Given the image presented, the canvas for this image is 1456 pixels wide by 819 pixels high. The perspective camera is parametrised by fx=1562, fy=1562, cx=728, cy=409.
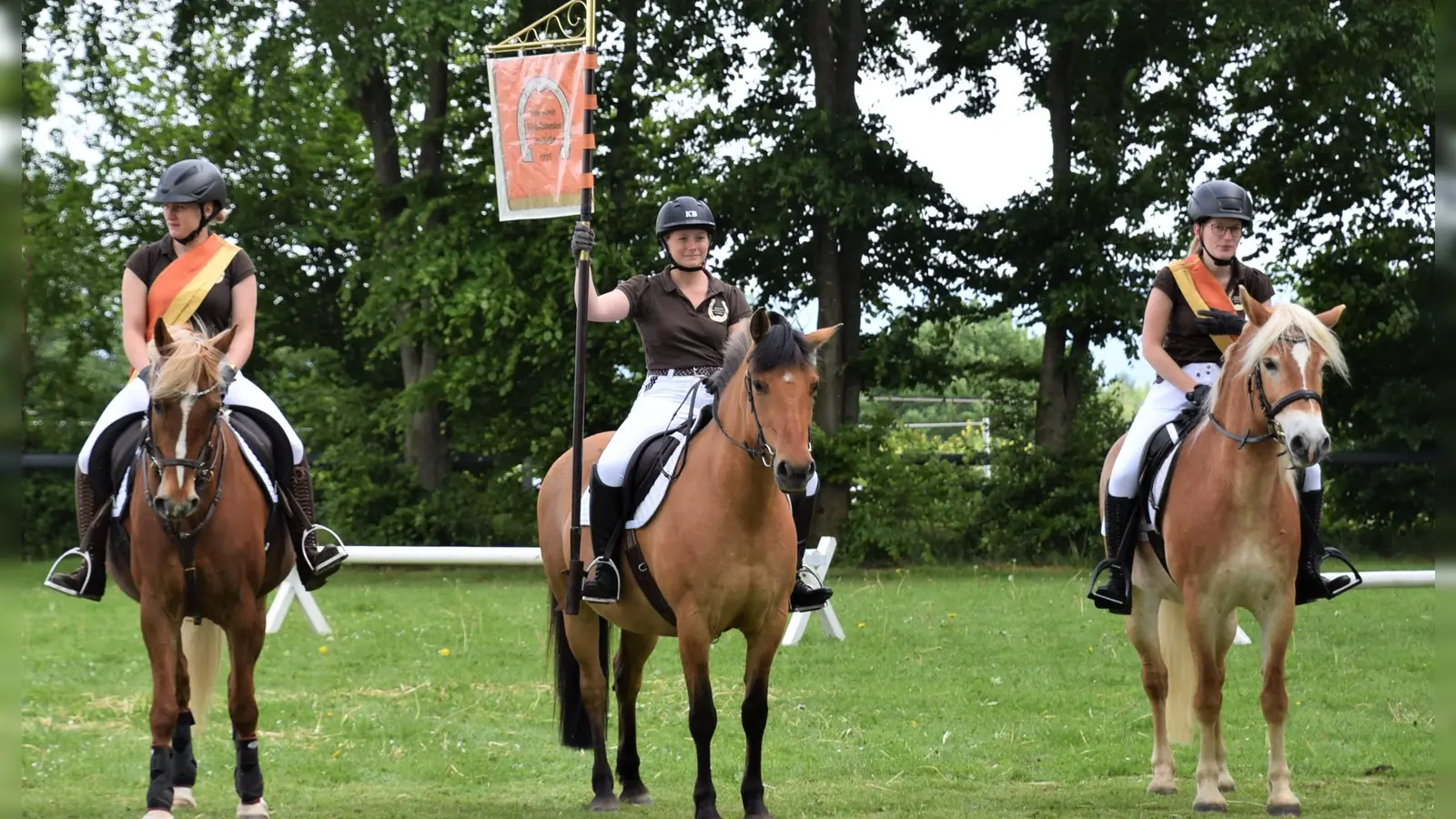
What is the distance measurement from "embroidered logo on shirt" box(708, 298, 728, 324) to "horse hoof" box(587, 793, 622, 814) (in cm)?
243

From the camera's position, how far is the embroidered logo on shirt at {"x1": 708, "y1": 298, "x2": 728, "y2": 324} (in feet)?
25.5

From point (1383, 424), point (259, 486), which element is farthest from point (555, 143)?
point (1383, 424)

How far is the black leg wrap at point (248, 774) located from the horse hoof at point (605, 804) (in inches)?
62.7

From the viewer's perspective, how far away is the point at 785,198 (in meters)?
21.4

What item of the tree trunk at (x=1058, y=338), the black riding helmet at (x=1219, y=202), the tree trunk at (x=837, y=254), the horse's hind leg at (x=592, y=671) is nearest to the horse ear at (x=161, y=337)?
the horse's hind leg at (x=592, y=671)

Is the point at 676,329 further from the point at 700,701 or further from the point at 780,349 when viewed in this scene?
the point at 700,701

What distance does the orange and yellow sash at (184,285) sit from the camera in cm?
745

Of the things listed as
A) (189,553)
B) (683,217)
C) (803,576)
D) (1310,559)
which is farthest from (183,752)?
(1310,559)

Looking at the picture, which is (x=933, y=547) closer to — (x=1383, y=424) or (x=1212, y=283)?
(x=1383, y=424)

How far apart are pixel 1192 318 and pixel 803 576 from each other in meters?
2.38

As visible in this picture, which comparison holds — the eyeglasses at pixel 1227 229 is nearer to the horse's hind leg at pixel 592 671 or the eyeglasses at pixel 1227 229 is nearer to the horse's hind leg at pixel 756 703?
the horse's hind leg at pixel 756 703

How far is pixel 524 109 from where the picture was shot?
27.3 ft

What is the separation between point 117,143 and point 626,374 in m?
9.80

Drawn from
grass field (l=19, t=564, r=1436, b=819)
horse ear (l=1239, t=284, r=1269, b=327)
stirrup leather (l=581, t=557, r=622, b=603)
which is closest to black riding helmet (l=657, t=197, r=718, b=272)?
stirrup leather (l=581, t=557, r=622, b=603)
